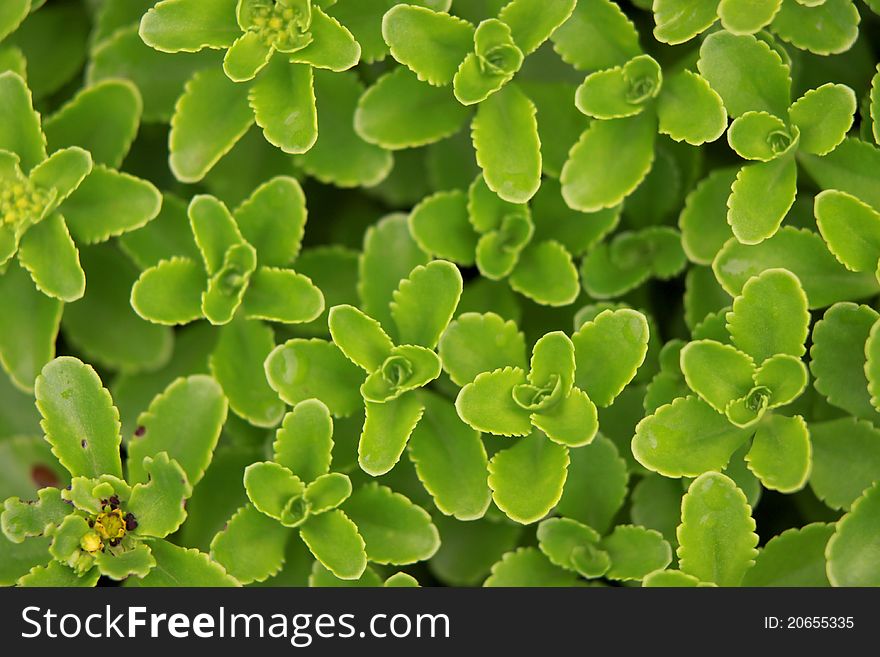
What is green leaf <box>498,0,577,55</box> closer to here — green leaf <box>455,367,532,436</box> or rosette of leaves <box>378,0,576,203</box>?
rosette of leaves <box>378,0,576,203</box>

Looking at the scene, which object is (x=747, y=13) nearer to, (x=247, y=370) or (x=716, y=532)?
(x=716, y=532)

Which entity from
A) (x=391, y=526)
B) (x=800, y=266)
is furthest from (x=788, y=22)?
(x=391, y=526)

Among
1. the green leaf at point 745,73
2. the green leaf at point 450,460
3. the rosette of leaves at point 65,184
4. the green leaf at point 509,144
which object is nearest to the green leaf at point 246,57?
the rosette of leaves at point 65,184

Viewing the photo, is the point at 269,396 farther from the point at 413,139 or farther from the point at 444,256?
the point at 413,139

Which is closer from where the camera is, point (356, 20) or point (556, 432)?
point (556, 432)

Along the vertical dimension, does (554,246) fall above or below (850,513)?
above

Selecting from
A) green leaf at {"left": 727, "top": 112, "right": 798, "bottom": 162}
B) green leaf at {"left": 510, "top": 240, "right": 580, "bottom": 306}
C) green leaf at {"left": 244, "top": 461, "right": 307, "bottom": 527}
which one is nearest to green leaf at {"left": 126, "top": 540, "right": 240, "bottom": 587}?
green leaf at {"left": 244, "top": 461, "right": 307, "bottom": 527}

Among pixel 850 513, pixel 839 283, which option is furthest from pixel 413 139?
pixel 850 513

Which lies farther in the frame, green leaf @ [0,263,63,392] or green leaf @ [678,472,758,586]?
green leaf @ [0,263,63,392]
